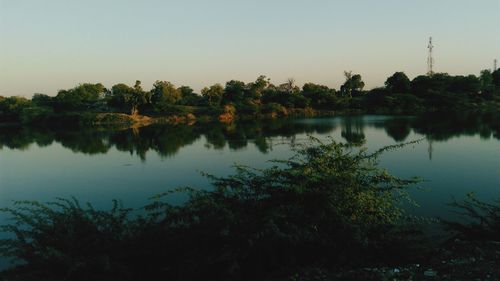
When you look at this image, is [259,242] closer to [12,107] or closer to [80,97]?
[80,97]

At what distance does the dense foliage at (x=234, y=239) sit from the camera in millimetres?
7598

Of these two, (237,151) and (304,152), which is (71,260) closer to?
(304,152)

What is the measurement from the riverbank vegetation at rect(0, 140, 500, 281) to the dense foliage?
2 centimetres

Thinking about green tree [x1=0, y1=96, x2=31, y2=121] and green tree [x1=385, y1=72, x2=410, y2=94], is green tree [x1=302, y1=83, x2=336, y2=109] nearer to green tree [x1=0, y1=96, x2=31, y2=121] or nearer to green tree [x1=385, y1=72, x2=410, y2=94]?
green tree [x1=385, y1=72, x2=410, y2=94]

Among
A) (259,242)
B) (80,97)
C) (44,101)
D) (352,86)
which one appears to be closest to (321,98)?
(352,86)

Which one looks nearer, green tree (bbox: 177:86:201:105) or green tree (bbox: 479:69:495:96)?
green tree (bbox: 479:69:495:96)

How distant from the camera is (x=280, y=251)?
326 inches

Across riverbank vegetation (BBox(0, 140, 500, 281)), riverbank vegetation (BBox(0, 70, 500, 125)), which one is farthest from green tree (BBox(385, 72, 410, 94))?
riverbank vegetation (BBox(0, 140, 500, 281))

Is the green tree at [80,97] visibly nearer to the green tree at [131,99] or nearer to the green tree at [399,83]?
the green tree at [131,99]

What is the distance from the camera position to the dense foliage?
7598 millimetres

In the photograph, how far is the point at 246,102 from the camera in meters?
109

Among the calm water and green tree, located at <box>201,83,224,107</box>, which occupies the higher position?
green tree, located at <box>201,83,224,107</box>

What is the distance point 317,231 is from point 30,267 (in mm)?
6052

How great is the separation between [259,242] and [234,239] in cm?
56
